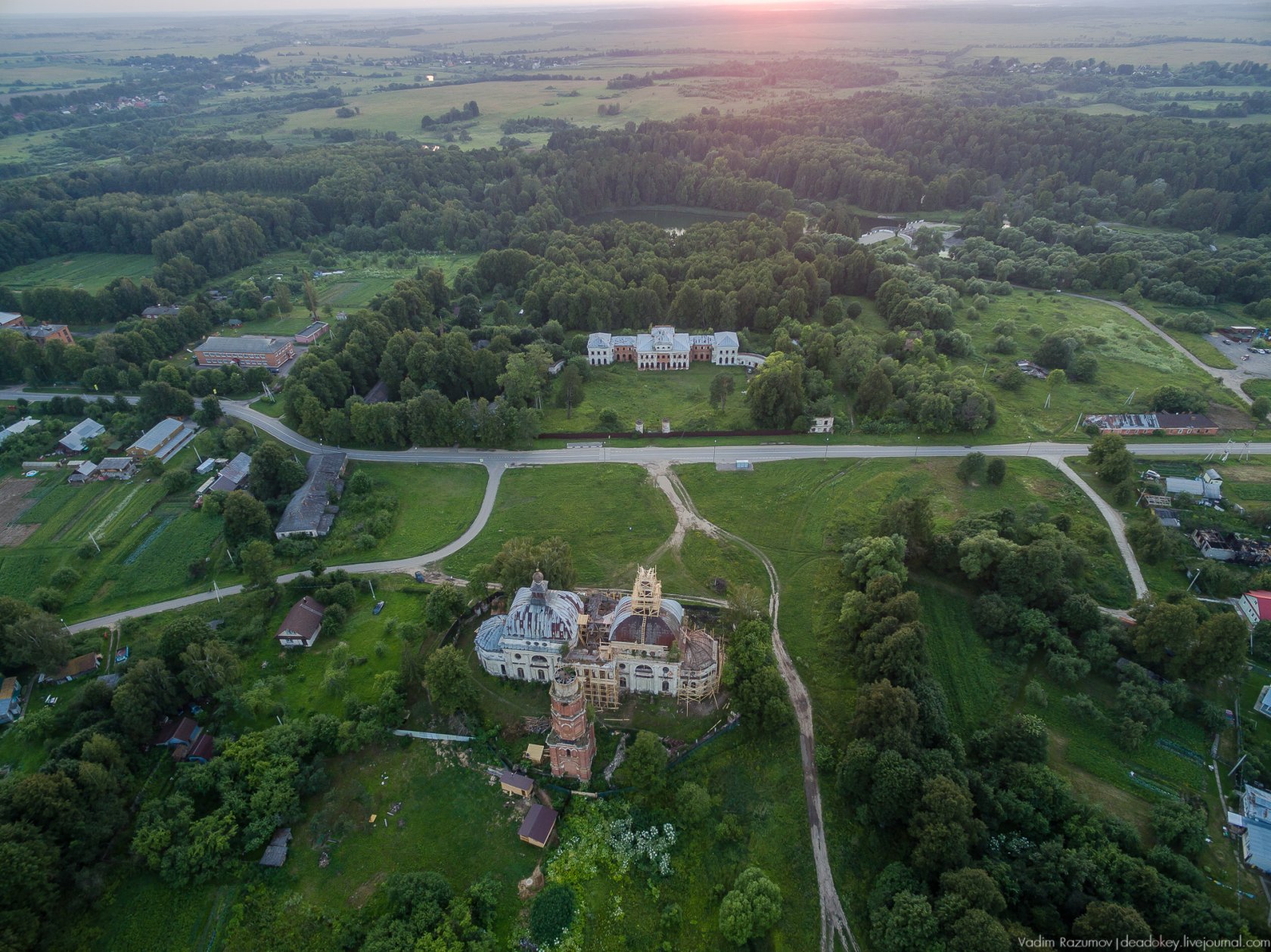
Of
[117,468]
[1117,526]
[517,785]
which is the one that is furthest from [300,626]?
[1117,526]

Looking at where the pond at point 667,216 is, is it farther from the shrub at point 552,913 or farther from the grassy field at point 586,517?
the shrub at point 552,913

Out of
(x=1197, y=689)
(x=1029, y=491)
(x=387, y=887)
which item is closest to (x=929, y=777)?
(x=1197, y=689)

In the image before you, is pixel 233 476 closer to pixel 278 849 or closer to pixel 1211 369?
pixel 278 849

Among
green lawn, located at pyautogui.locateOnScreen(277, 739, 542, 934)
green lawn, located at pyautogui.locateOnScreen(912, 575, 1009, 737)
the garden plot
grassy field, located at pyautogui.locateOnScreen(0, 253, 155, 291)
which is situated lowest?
green lawn, located at pyautogui.locateOnScreen(277, 739, 542, 934)

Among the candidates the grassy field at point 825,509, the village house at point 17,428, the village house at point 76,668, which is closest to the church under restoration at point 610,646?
the grassy field at point 825,509

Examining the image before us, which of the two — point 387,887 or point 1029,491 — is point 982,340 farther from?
point 387,887

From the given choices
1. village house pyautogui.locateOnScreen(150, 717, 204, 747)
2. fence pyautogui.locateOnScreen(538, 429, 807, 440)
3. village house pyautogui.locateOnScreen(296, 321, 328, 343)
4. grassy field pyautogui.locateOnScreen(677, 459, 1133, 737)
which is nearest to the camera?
village house pyautogui.locateOnScreen(150, 717, 204, 747)

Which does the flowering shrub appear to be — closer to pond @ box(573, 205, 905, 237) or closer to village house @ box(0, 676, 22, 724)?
village house @ box(0, 676, 22, 724)

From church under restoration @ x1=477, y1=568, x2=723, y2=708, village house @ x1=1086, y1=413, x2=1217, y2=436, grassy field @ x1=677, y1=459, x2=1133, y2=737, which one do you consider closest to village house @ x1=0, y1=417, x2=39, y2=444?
church under restoration @ x1=477, y1=568, x2=723, y2=708
